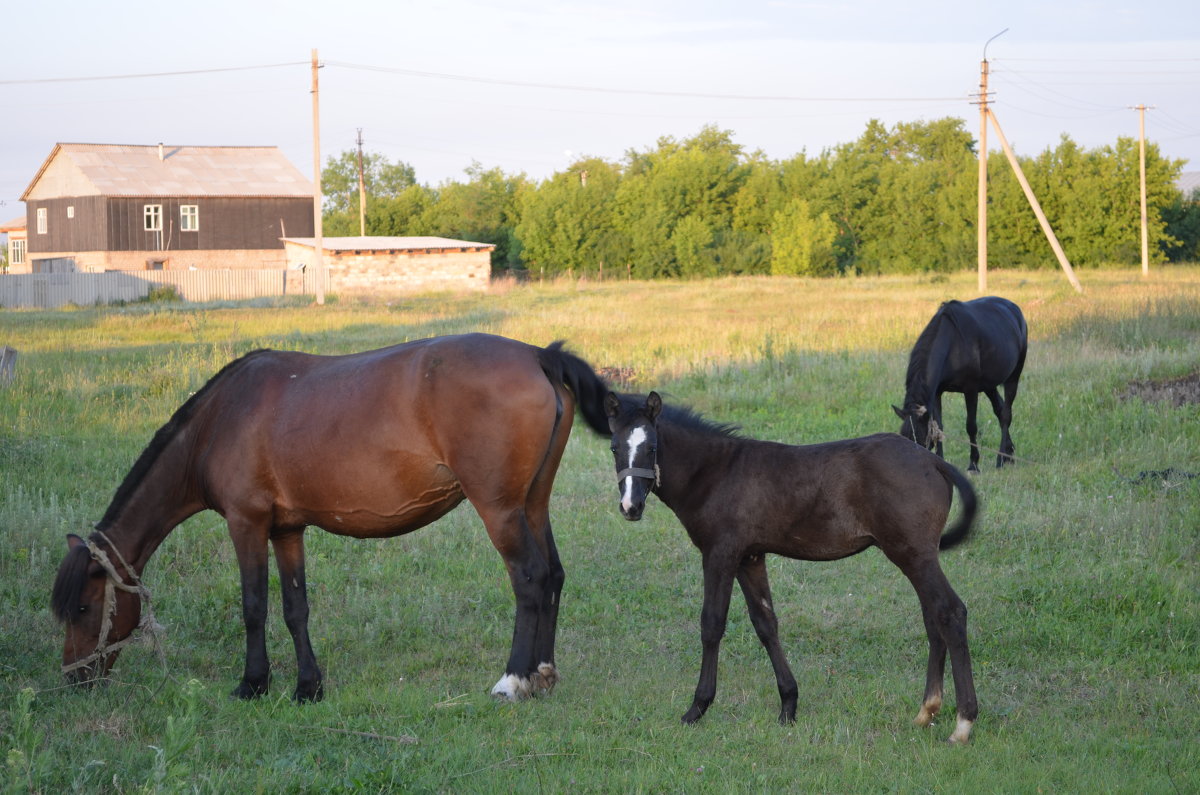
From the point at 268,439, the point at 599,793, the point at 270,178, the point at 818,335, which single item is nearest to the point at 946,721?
the point at 599,793

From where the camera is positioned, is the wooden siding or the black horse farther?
the wooden siding

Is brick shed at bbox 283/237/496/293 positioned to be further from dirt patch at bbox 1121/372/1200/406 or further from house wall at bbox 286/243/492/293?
dirt patch at bbox 1121/372/1200/406

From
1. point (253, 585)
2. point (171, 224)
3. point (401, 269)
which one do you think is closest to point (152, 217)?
point (171, 224)

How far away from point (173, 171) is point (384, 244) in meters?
12.2

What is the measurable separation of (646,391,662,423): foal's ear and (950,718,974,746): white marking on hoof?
2.08m

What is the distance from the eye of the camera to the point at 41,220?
52.8 meters

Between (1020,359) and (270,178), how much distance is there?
4731 centimetres

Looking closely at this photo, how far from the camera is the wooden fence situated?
39250mm

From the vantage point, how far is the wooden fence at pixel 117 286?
39250 millimetres

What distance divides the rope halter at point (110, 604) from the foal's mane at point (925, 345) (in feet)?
25.0

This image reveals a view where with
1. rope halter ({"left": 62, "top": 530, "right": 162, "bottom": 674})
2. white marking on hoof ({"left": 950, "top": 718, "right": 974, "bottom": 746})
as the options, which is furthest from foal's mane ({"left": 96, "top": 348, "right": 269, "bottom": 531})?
white marking on hoof ({"left": 950, "top": 718, "right": 974, "bottom": 746})

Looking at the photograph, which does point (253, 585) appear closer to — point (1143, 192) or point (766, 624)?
point (766, 624)

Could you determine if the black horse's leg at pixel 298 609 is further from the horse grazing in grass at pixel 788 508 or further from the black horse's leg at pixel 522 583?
the horse grazing in grass at pixel 788 508

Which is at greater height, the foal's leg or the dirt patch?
the dirt patch
